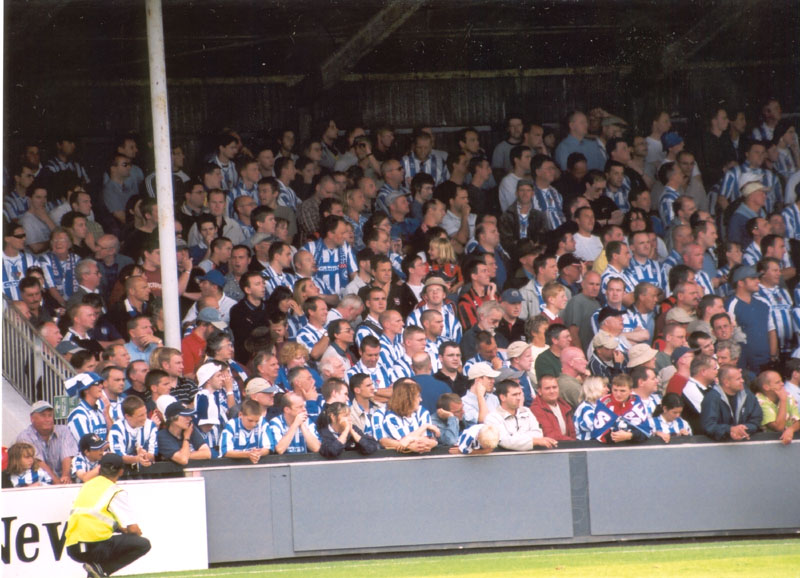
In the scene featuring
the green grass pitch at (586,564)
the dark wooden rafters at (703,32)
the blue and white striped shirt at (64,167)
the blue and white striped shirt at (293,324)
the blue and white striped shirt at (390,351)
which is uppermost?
the dark wooden rafters at (703,32)

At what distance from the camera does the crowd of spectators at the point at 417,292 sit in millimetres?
11305

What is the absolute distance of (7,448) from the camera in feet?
37.7

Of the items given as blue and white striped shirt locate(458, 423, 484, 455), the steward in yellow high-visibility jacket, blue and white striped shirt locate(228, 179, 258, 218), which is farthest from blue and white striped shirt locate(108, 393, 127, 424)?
blue and white striped shirt locate(228, 179, 258, 218)

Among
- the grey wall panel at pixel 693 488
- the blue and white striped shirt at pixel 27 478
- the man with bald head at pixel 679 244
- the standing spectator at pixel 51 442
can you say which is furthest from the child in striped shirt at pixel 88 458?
the man with bald head at pixel 679 244

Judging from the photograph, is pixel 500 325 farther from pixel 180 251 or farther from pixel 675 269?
pixel 180 251

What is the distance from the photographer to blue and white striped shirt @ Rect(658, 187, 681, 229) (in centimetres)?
1573

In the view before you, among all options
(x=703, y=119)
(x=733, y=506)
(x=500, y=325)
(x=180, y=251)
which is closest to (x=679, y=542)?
(x=733, y=506)

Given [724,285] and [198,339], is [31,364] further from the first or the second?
[724,285]

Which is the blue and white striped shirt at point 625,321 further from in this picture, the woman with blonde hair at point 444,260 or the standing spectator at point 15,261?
the standing spectator at point 15,261

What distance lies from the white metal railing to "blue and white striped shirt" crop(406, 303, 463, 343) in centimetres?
336

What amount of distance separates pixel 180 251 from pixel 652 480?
5.30 metres

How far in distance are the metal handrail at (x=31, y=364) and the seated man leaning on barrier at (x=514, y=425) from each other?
381 centimetres

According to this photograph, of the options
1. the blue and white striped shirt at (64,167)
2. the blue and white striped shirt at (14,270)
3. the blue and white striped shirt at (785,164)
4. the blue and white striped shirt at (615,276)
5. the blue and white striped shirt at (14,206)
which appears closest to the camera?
the blue and white striped shirt at (14,270)

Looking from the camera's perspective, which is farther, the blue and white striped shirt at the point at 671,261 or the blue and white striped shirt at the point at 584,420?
the blue and white striped shirt at the point at 671,261
